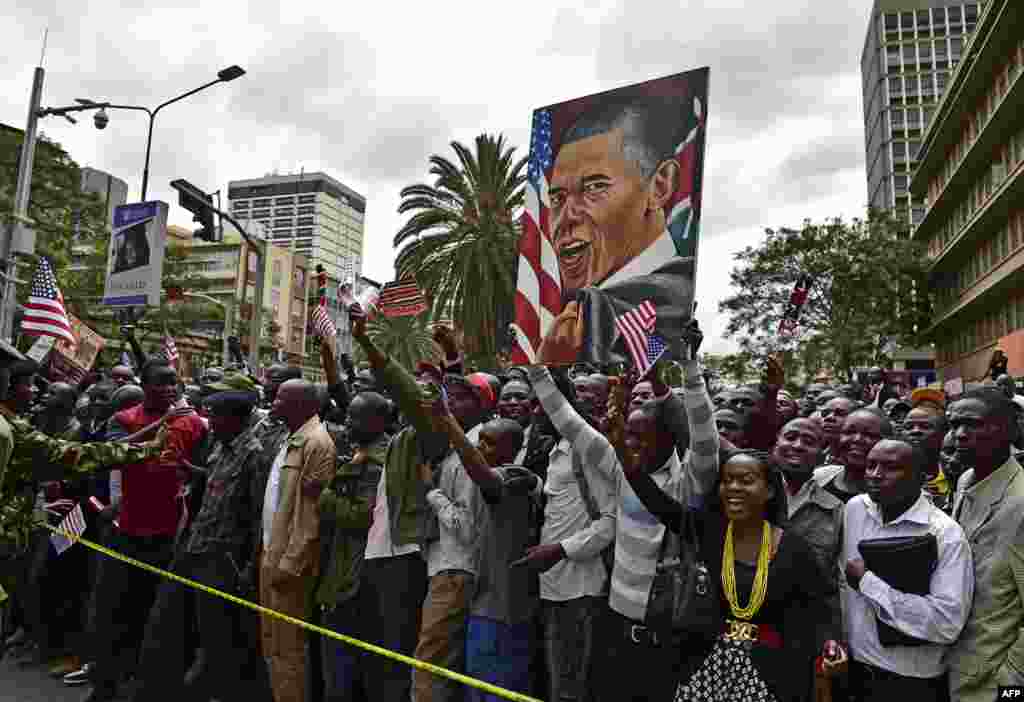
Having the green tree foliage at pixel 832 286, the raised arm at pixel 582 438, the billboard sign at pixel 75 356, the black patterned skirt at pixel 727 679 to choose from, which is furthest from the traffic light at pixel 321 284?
the green tree foliage at pixel 832 286

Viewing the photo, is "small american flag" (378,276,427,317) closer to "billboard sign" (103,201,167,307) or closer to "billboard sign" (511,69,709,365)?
"billboard sign" (511,69,709,365)

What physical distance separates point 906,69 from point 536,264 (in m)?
89.1

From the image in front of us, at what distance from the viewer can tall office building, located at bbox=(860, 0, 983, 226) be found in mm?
79438

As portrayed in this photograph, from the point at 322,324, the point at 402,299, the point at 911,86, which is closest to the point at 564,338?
the point at 402,299

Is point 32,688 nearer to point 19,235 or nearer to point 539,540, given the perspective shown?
point 539,540

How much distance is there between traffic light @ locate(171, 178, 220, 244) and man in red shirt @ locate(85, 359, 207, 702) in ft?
28.1

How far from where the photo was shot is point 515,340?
17.8 feet

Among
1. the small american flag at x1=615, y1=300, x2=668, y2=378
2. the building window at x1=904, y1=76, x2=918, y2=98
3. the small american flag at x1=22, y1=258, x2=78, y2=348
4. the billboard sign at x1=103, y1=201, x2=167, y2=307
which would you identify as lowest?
the small american flag at x1=615, y1=300, x2=668, y2=378

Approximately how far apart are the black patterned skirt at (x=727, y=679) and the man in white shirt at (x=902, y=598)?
455 millimetres

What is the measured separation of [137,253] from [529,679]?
36.6ft

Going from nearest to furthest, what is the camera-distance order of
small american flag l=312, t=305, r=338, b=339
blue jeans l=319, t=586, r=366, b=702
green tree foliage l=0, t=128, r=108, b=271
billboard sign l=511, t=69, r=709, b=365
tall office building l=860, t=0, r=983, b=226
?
blue jeans l=319, t=586, r=366, b=702, billboard sign l=511, t=69, r=709, b=365, small american flag l=312, t=305, r=338, b=339, green tree foliage l=0, t=128, r=108, b=271, tall office building l=860, t=0, r=983, b=226

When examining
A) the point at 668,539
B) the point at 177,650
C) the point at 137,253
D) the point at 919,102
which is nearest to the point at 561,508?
the point at 668,539

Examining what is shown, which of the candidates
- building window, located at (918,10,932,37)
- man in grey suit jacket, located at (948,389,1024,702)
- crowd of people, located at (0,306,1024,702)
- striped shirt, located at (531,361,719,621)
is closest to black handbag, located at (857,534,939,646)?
crowd of people, located at (0,306,1024,702)

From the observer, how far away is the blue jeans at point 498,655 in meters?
4.15
